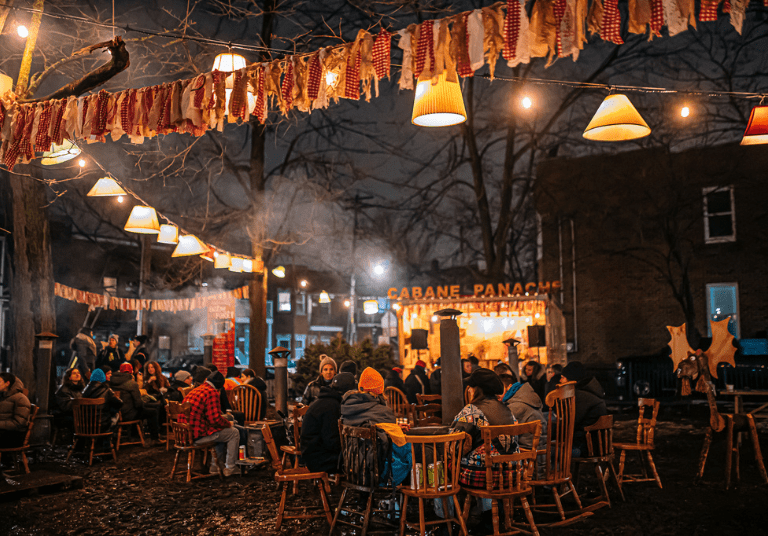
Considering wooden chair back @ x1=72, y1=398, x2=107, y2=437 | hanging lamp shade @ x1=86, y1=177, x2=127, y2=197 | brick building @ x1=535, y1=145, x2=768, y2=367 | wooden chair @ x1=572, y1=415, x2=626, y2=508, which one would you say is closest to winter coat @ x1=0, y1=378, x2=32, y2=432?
wooden chair back @ x1=72, y1=398, x2=107, y2=437

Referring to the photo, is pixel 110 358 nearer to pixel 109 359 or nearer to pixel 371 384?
pixel 109 359

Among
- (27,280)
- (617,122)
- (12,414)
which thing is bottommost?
(12,414)

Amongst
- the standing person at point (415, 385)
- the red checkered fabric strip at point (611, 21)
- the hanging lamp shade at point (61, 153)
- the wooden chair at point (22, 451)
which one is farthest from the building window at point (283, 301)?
the red checkered fabric strip at point (611, 21)

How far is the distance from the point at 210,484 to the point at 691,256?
1682 cm

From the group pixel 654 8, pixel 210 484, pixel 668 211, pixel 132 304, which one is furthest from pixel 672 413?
pixel 132 304

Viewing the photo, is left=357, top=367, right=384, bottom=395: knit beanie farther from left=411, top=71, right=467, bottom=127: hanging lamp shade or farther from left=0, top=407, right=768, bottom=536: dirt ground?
left=411, top=71, right=467, bottom=127: hanging lamp shade

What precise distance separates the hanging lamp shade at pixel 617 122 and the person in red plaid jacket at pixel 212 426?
5438mm

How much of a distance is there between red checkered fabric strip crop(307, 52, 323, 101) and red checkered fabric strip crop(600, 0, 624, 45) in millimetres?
2458

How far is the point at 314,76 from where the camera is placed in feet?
18.0

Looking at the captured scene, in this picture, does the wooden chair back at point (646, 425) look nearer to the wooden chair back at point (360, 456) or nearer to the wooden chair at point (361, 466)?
the wooden chair at point (361, 466)

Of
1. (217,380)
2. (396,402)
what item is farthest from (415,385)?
(217,380)

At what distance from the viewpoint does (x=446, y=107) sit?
14.8ft

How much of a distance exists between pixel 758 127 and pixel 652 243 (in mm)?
14553

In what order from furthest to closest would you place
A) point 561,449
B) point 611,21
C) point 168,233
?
point 168,233
point 561,449
point 611,21
